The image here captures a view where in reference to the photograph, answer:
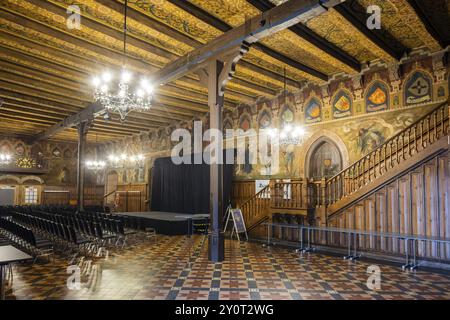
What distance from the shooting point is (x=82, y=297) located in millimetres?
4289

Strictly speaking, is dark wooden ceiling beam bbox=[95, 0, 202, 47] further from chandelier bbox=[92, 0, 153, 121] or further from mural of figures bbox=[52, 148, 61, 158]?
mural of figures bbox=[52, 148, 61, 158]

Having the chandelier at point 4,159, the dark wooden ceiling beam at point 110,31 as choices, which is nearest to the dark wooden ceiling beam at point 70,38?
the dark wooden ceiling beam at point 110,31

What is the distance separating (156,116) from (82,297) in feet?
32.1

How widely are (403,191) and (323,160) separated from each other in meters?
2.73

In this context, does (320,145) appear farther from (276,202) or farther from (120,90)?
(120,90)

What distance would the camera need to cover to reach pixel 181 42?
667 cm

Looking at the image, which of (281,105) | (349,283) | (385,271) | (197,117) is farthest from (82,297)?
(197,117)

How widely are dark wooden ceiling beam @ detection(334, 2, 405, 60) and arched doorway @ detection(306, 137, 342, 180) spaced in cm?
270

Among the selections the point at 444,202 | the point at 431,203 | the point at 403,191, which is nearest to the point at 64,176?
the point at 403,191

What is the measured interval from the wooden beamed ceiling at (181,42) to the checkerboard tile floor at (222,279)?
4412 mm

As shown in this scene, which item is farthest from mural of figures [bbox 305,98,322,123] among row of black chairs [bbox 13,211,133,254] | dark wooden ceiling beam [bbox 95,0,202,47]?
row of black chairs [bbox 13,211,133,254]

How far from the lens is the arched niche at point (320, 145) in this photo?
8.77 meters

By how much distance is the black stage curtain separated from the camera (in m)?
13.1
